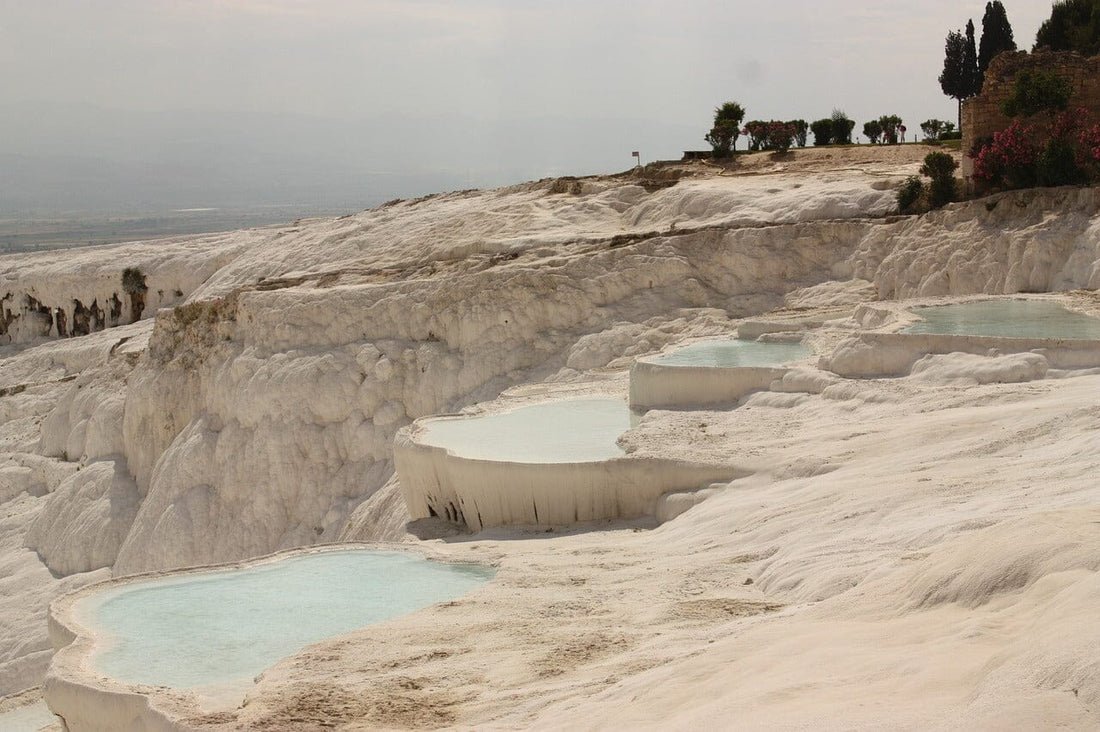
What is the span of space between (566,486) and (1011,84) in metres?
12.8

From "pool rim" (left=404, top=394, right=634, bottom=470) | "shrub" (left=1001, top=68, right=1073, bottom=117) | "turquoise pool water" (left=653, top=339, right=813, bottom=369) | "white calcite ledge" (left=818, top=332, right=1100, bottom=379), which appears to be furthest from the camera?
"shrub" (left=1001, top=68, right=1073, bottom=117)

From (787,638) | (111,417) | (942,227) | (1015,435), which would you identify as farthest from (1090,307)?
(111,417)

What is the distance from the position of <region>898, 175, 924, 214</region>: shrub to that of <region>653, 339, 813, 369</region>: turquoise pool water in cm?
612

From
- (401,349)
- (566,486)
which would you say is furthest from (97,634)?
(401,349)

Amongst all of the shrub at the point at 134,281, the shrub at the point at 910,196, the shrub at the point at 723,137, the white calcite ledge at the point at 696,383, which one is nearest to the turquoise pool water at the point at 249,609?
the white calcite ledge at the point at 696,383

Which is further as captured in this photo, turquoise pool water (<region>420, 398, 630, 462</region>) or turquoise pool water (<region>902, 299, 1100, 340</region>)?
turquoise pool water (<region>902, 299, 1100, 340</region>)

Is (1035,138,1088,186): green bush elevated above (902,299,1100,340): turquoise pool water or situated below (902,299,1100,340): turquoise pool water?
above

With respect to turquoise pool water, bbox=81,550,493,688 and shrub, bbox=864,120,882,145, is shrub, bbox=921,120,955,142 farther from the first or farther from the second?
turquoise pool water, bbox=81,550,493,688

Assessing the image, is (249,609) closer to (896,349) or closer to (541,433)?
(541,433)

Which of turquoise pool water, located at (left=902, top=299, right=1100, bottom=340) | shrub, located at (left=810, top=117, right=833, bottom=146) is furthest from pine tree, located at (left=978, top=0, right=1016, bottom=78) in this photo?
turquoise pool water, located at (left=902, top=299, right=1100, bottom=340)

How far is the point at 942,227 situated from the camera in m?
20.5

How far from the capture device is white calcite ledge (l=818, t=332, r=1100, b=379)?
43.9ft

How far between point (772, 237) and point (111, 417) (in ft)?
44.8

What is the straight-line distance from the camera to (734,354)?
16.0 m
